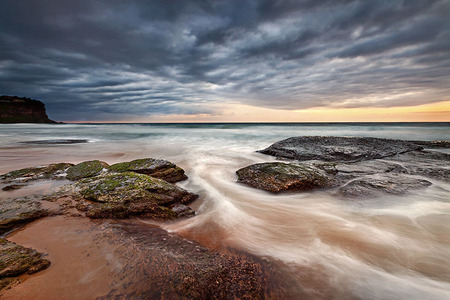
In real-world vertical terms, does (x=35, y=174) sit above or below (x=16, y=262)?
below

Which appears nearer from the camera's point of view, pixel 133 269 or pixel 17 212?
pixel 133 269

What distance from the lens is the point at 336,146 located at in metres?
8.99

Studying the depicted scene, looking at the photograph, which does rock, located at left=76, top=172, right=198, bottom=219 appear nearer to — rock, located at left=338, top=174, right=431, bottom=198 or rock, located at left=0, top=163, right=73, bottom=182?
rock, located at left=0, top=163, right=73, bottom=182

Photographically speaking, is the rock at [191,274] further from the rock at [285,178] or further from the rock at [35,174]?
the rock at [35,174]

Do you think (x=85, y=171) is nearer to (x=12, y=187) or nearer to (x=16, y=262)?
(x=12, y=187)

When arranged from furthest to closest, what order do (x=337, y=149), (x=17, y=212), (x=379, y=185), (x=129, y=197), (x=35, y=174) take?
1. (x=337, y=149)
2. (x=35, y=174)
3. (x=379, y=185)
4. (x=129, y=197)
5. (x=17, y=212)

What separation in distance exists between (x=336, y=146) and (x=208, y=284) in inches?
355

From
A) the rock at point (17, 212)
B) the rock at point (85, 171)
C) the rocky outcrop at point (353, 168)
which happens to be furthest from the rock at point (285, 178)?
the rock at point (17, 212)

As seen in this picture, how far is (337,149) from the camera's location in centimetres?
857

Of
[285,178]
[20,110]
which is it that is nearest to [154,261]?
[285,178]

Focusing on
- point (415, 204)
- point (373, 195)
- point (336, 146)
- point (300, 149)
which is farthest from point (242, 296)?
point (336, 146)

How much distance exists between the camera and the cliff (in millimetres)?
94812

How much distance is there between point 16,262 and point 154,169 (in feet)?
12.1

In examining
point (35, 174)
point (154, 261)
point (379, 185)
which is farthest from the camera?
point (35, 174)
